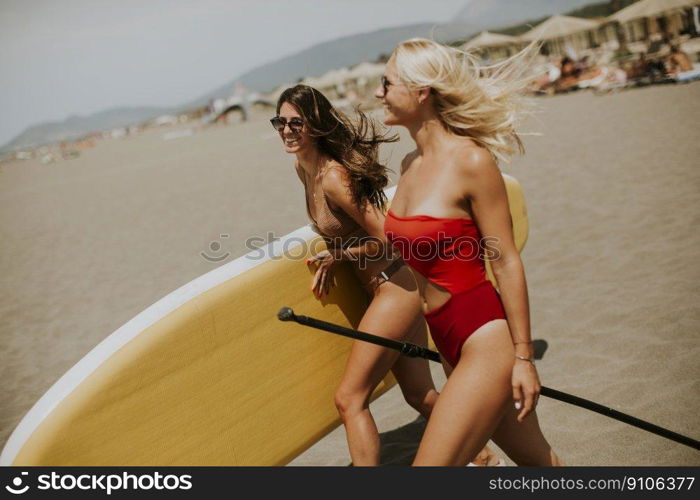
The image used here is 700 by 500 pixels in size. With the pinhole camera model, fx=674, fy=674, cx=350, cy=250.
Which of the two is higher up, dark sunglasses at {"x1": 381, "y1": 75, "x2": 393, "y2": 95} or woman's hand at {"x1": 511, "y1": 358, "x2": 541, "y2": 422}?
dark sunglasses at {"x1": 381, "y1": 75, "x2": 393, "y2": 95}

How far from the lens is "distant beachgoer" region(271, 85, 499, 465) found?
2.52 metres

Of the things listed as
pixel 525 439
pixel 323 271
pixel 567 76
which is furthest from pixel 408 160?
pixel 567 76

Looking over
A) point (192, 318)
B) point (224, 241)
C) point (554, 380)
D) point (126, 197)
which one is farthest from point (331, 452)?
point (126, 197)

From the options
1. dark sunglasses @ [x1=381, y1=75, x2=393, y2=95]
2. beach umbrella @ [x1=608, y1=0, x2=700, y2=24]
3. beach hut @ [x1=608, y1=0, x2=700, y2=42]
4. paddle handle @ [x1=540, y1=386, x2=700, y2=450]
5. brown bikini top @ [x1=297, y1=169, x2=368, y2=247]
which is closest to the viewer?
dark sunglasses @ [x1=381, y1=75, x2=393, y2=95]

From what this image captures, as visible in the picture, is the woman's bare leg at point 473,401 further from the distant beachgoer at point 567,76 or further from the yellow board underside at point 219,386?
the distant beachgoer at point 567,76

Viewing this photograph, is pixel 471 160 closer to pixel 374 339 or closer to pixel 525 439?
pixel 374 339

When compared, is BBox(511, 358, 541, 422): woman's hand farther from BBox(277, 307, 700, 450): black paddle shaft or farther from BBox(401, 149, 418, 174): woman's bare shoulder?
BBox(401, 149, 418, 174): woman's bare shoulder

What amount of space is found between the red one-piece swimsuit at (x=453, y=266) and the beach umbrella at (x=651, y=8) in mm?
22499

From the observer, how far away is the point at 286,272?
9.03 feet

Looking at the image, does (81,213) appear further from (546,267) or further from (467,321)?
(467,321)

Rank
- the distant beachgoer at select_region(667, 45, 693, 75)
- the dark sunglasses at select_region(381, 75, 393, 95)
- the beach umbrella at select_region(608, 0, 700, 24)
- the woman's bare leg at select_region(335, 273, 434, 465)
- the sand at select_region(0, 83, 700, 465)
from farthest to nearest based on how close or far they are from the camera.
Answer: the beach umbrella at select_region(608, 0, 700, 24) < the distant beachgoer at select_region(667, 45, 693, 75) < the sand at select_region(0, 83, 700, 465) < the woman's bare leg at select_region(335, 273, 434, 465) < the dark sunglasses at select_region(381, 75, 393, 95)

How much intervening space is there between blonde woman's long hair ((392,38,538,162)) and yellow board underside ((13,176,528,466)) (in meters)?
1.05

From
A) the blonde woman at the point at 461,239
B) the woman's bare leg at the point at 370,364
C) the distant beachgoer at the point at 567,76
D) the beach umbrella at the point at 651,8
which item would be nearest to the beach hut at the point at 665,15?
the beach umbrella at the point at 651,8

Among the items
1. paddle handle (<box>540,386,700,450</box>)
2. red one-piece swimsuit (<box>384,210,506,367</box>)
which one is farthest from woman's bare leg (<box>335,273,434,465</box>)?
paddle handle (<box>540,386,700,450</box>)
